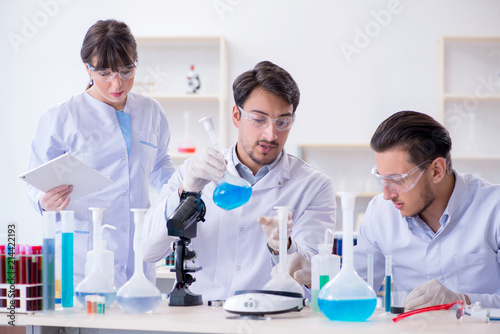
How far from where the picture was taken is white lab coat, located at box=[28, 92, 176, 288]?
8.12ft

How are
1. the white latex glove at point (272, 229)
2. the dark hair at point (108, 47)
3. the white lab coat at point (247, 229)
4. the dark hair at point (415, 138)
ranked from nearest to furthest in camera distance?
the white latex glove at point (272, 229) < the dark hair at point (415, 138) < the white lab coat at point (247, 229) < the dark hair at point (108, 47)

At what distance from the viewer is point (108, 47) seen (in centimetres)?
237

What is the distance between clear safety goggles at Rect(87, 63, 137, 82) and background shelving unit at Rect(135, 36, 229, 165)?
2207mm

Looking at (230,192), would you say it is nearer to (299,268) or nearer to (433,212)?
(299,268)

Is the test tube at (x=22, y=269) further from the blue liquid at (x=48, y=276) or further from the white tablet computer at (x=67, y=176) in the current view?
Answer: the white tablet computer at (x=67, y=176)

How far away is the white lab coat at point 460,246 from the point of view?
79.0 inches

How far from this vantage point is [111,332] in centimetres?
167

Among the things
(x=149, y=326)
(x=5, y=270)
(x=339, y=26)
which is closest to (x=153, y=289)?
(x=149, y=326)

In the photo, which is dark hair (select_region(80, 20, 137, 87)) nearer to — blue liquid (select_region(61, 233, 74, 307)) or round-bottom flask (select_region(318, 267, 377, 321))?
blue liquid (select_region(61, 233, 74, 307))

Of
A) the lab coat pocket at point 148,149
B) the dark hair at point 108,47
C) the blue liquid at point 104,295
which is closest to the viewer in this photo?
the blue liquid at point 104,295

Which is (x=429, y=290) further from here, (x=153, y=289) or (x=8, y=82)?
(x=8, y=82)

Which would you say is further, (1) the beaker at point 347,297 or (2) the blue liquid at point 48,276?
(2) the blue liquid at point 48,276

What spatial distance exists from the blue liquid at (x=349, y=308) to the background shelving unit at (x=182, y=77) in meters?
3.24

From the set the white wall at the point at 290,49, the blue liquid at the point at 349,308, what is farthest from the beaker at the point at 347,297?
the white wall at the point at 290,49
